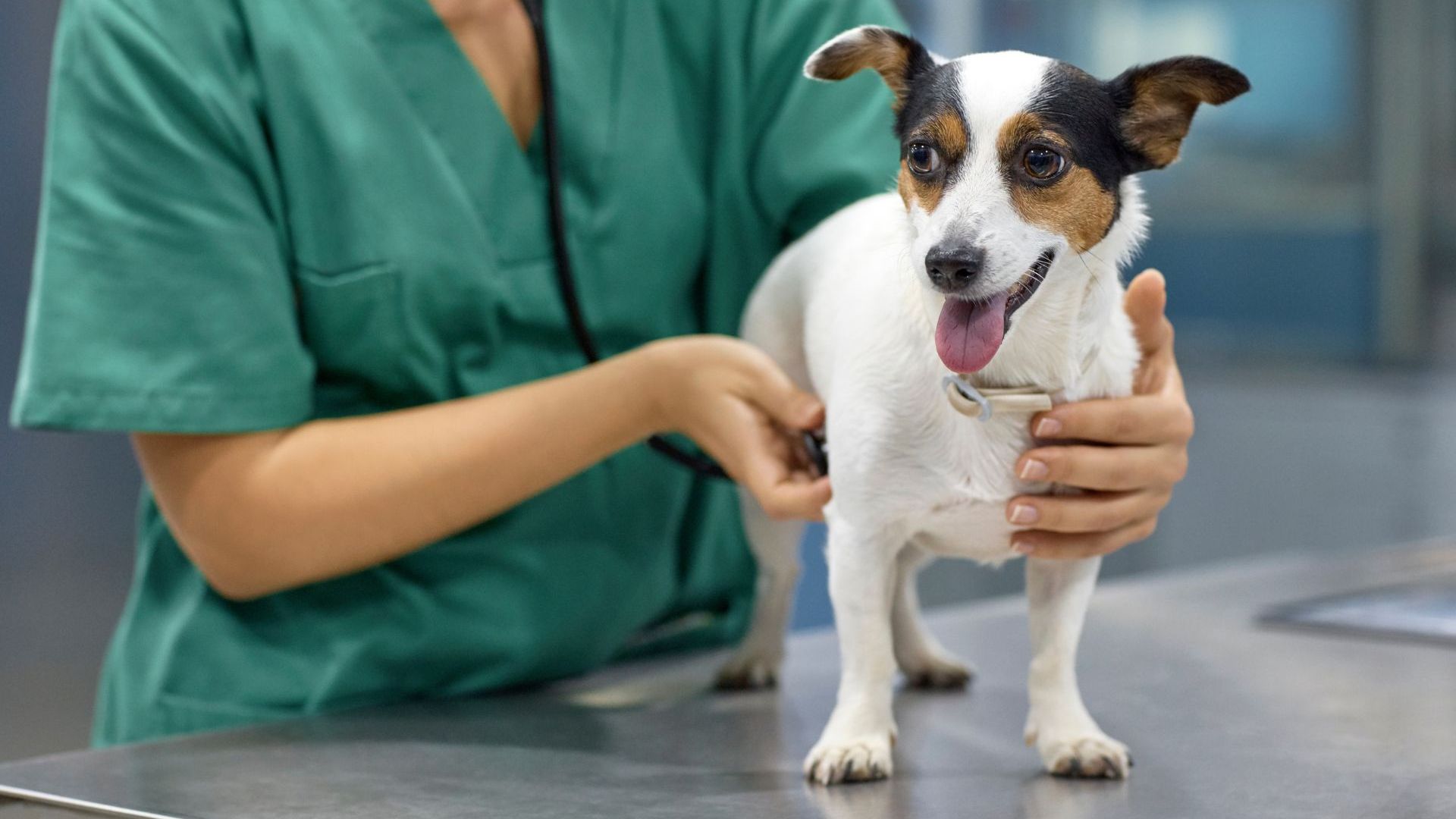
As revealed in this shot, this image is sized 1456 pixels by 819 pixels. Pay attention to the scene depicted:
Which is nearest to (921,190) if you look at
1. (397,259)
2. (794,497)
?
(794,497)

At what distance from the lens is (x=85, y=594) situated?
7.48ft

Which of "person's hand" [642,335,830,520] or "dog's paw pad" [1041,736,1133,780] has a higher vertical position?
"person's hand" [642,335,830,520]

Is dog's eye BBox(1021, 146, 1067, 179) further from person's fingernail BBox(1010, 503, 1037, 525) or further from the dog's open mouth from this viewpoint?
person's fingernail BBox(1010, 503, 1037, 525)

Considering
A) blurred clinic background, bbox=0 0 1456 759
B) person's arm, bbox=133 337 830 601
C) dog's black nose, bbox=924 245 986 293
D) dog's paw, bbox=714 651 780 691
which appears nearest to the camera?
dog's black nose, bbox=924 245 986 293

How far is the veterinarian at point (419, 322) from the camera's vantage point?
109cm

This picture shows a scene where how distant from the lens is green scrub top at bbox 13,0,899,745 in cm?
110

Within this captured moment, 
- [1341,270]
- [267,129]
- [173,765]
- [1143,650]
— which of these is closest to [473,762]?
[173,765]

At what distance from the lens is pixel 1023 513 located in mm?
909

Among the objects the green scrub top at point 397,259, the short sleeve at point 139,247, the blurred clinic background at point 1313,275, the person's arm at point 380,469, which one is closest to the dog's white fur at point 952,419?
the person's arm at point 380,469

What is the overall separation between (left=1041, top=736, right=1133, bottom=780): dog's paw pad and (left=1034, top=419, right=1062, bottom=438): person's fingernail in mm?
195

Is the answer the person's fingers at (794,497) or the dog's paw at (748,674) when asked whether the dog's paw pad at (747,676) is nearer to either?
the dog's paw at (748,674)

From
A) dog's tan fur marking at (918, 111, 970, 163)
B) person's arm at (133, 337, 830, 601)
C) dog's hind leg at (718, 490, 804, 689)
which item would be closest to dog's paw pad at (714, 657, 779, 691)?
dog's hind leg at (718, 490, 804, 689)

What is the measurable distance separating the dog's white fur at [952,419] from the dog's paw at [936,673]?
8.2 inches

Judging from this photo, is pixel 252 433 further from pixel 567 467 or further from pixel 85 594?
pixel 85 594
